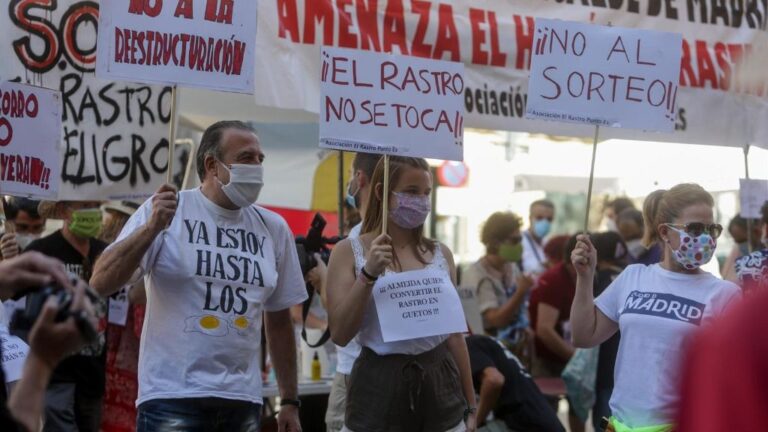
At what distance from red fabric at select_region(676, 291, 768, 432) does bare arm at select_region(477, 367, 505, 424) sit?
14.6ft

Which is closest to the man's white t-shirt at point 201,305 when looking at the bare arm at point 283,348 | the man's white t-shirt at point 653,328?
the bare arm at point 283,348

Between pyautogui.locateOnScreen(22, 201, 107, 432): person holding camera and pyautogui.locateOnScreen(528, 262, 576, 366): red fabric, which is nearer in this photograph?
pyautogui.locateOnScreen(22, 201, 107, 432): person holding camera

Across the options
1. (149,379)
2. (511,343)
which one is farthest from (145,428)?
(511,343)

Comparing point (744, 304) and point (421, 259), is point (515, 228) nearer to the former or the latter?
point (421, 259)

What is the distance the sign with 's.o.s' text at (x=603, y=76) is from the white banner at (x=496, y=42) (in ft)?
3.62

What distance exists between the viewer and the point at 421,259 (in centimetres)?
461

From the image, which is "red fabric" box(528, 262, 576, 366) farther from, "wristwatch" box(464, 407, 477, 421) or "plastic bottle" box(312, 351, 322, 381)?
"wristwatch" box(464, 407, 477, 421)

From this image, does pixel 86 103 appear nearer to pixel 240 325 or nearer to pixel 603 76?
pixel 240 325

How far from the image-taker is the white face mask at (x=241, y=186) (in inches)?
164

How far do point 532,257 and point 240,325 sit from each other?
7440mm

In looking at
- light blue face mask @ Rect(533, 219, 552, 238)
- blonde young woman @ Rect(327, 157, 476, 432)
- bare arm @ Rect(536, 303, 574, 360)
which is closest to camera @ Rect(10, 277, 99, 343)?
blonde young woman @ Rect(327, 157, 476, 432)

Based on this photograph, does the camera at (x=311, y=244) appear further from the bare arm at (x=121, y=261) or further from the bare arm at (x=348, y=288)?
the bare arm at (x=121, y=261)

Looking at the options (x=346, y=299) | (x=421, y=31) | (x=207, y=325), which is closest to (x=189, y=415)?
(x=207, y=325)

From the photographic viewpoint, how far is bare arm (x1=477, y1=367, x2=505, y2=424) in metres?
5.78
